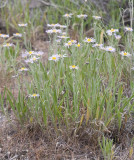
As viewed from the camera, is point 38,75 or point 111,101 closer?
point 111,101

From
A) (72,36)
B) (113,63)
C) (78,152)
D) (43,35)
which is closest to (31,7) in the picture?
(43,35)

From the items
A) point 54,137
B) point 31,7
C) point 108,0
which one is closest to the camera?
point 54,137

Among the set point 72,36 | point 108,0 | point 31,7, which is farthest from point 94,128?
point 31,7

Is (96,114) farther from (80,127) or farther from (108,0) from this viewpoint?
(108,0)

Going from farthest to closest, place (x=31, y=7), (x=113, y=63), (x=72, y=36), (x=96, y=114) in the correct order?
(x=31, y=7)
(x=72, y=36)
(x=113, y=63)
(x=96, y=114)

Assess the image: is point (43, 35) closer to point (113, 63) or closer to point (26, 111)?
point (113, 63)

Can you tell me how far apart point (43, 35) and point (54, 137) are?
88.6 inches

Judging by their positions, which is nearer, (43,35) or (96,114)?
(96,114)

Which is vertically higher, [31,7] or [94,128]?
[31,7]

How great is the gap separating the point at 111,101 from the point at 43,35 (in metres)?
2.30

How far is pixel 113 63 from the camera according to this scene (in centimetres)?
213

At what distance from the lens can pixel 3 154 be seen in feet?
5.57

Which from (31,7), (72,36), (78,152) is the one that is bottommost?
(78,152)

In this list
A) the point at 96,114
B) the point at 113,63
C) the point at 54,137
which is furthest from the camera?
the point at 113,63
